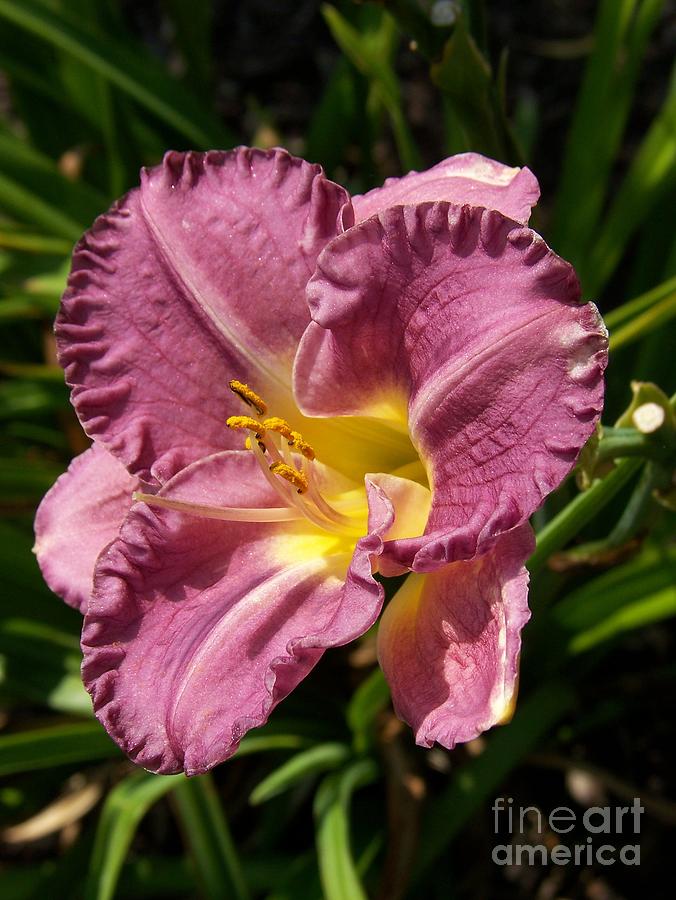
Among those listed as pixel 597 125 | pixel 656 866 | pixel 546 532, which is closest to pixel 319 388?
pixel 546 532

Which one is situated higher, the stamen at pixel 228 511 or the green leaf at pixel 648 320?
the stamen at pixel 228 511

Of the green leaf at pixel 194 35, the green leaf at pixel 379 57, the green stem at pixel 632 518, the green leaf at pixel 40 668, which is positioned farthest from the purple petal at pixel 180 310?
the green leaf at pixel 194 35

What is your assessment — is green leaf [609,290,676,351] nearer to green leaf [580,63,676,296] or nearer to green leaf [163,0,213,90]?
green leaf [580,63,676,296]

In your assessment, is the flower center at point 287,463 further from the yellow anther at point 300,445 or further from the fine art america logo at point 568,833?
the fine art america logo at point 568,833

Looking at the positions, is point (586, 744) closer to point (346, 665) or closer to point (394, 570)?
point (346, 665)

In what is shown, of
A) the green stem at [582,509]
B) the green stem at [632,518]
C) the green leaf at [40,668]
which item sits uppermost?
the green stem at [582,509]

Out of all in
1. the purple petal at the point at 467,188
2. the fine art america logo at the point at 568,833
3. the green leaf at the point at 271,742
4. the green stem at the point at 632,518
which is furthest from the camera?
the fine art america logo at the point at 568,833
